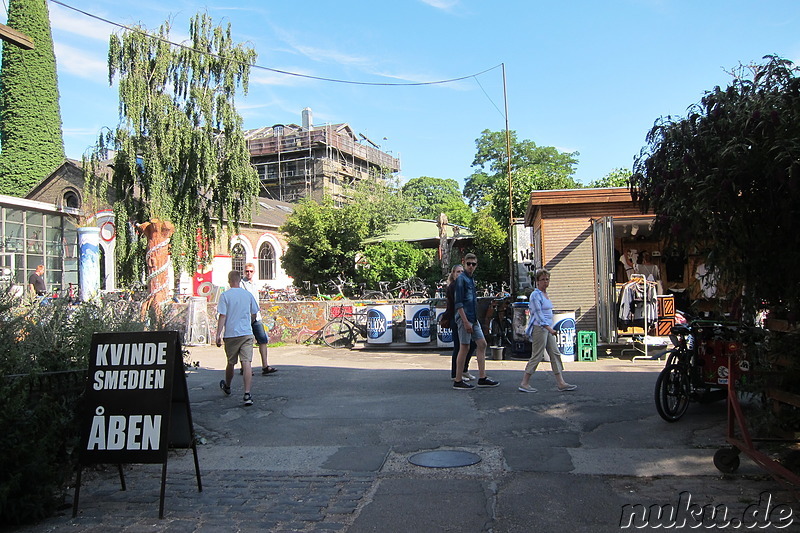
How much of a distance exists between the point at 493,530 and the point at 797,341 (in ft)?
9.43

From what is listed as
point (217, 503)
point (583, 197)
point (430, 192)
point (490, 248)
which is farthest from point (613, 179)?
point (430, 192)

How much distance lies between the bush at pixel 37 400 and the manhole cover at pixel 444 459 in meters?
2.92

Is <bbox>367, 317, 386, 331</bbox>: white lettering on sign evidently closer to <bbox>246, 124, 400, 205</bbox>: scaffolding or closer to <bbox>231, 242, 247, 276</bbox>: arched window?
<bbox>231, 242, 247, 276</bbox>: arched window

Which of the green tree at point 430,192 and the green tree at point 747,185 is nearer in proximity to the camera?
the green tree at point 747,185

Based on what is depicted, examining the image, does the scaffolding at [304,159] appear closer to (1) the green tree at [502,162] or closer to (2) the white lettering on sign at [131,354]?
(1) the green tree at [502,162]

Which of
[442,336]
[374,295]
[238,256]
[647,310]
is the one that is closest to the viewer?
[647,310]

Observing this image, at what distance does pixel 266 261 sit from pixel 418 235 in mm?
12899

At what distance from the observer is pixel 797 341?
15.8 ft

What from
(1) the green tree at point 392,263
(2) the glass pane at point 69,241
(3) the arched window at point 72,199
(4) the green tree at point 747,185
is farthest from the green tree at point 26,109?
(4) the green tree at point 747,185

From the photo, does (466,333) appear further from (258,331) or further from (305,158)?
(305,158)

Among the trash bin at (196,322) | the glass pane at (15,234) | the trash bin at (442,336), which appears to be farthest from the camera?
the glass pane at (15,234)

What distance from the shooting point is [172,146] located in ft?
74.2

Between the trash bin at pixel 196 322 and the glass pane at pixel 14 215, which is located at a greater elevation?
the glass pane at pixel 14 215

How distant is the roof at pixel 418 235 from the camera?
28281 millimetres
